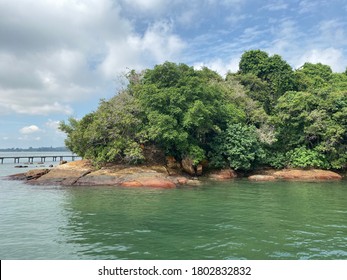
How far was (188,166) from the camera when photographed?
29812 mm

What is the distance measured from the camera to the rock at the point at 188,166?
29516mm

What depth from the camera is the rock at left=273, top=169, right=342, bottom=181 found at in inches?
1193

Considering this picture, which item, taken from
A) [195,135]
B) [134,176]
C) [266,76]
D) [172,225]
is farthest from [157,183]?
[266,76]

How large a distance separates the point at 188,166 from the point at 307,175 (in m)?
11.9

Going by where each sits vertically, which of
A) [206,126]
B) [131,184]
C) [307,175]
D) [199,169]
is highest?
[206,126]

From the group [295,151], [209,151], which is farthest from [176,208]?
[295,151]

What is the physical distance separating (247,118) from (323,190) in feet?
48.7

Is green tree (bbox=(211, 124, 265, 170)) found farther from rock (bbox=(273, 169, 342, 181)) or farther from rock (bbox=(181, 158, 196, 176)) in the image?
rock (bbox=(273, 169, 342, 181))

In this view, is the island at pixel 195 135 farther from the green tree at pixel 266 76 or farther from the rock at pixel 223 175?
the green tree at pixel 266 76

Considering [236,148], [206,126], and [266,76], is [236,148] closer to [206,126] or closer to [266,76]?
[206,126]

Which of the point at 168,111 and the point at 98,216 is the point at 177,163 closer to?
the point at 168,111

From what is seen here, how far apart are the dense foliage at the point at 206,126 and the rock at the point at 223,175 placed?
72cm

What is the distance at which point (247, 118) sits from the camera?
1410 inches

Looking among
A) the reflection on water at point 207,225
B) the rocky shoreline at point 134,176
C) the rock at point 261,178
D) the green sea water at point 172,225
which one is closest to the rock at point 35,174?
the rocky shoreline at point 134,176
